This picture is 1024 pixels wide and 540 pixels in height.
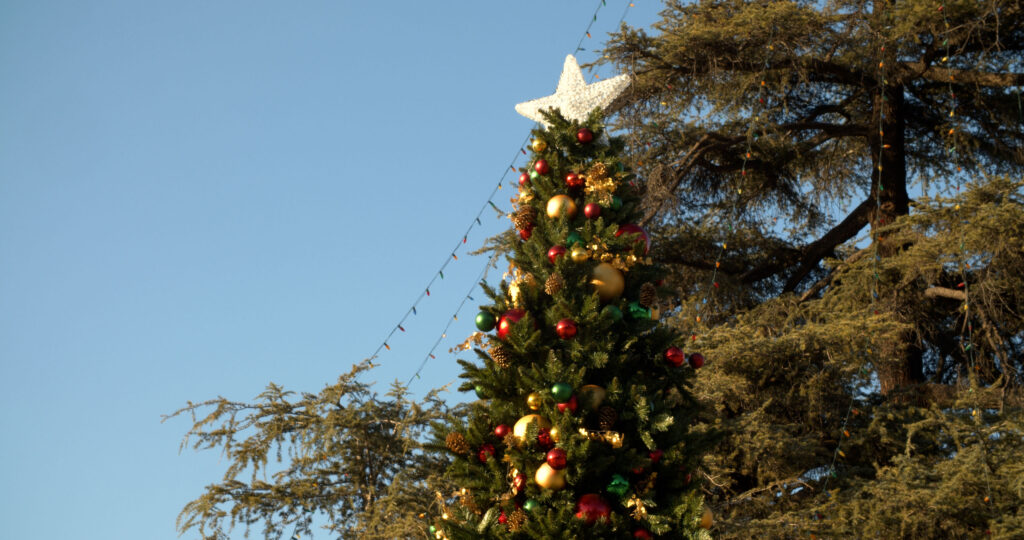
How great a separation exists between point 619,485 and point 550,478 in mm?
375

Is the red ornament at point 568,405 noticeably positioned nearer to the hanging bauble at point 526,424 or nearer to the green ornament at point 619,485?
the hanging bauble at point 526,424

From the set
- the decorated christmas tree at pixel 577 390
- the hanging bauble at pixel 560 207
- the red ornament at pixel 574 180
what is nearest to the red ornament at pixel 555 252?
the decorated christmas tree at pixel 577 390

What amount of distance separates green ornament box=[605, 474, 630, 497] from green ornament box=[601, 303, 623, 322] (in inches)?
36.1

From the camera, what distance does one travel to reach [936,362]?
13492 millimetres

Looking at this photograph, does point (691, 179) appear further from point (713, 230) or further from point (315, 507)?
point (315, 507)

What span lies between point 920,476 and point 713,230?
4930 mm

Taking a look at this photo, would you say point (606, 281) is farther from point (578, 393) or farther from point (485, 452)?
point (485, 452)

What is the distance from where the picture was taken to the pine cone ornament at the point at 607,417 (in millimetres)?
5195

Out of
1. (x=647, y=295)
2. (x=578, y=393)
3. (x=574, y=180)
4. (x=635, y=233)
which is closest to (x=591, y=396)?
(x=578, y=393)

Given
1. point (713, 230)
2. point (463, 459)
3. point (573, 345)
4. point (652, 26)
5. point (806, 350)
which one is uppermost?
point (652, 26)

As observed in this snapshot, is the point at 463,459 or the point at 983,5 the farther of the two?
the point at 983,5

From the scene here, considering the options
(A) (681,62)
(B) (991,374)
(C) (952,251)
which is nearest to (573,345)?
(C) (952,251)

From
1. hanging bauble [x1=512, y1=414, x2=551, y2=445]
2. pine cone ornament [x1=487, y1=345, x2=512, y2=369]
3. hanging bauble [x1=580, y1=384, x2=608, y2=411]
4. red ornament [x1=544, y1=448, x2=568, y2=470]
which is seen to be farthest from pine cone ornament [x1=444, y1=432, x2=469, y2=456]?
hanging bauble [x1=580, y1=384, x2=608, y2=411]

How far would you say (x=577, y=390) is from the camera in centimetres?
525
